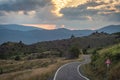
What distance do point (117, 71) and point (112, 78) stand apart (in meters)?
0.96

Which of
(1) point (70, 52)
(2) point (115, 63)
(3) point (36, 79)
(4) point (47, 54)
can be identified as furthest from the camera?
(4) point (47, 54)

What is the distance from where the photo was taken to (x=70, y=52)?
4370 inches

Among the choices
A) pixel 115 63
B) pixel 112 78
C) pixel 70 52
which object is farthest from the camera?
pixel 70 52

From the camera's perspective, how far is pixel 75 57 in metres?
112

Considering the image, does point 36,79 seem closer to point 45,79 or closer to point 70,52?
point 45,79

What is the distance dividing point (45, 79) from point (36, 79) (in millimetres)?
1192

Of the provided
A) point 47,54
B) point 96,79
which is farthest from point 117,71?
point 47,54

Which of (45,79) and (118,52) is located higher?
(118,52)

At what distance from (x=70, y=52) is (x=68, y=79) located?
253 feet

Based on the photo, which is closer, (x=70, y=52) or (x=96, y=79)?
(x=96, y=79)

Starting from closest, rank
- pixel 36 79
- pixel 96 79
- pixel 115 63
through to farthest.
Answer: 1. pixel 96 79
2. pixel 115 63
3. pixel 36 79

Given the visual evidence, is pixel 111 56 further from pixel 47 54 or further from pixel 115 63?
pixel 47 54

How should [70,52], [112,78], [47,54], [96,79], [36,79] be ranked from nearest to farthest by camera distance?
1. [112,78]
2. [96,79]
3. [36,79]
4. [70,52]
5. [47,54]

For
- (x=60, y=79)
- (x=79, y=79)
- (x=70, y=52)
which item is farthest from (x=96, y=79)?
(x=70, y=52)
